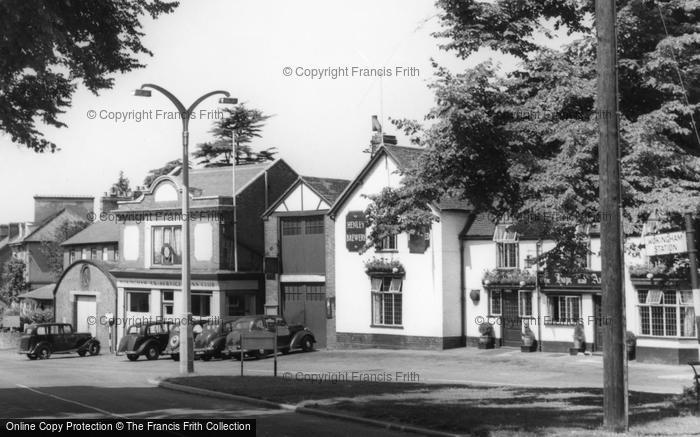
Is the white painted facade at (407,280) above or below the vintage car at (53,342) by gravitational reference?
above

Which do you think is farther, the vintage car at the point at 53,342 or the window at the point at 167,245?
the window at the point at 167,245

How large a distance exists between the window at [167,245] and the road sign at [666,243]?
126 ft

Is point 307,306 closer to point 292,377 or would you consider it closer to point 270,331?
point 270,331

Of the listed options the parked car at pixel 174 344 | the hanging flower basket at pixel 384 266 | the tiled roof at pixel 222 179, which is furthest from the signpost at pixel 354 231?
the tiled roof at pixel 222 179

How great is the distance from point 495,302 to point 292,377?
13.4 meters

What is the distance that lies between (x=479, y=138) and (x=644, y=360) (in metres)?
18.5

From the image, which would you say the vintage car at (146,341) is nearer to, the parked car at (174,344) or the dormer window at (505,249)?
the parked car at (174,344)

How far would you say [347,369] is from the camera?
31312mm

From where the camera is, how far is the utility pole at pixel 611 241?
43.8ft

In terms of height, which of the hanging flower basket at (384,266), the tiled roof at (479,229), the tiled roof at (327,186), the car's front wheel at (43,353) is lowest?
the car's front wheel at (43,353)

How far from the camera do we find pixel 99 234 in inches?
2399

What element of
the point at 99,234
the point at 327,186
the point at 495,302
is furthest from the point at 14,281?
the point at 495,302

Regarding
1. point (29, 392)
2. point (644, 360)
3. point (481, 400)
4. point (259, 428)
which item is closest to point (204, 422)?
point (259, 428)

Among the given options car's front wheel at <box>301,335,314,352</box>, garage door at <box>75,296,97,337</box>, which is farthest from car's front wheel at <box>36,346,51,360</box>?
car's front wheel at <box>301,335,314,352</box>
